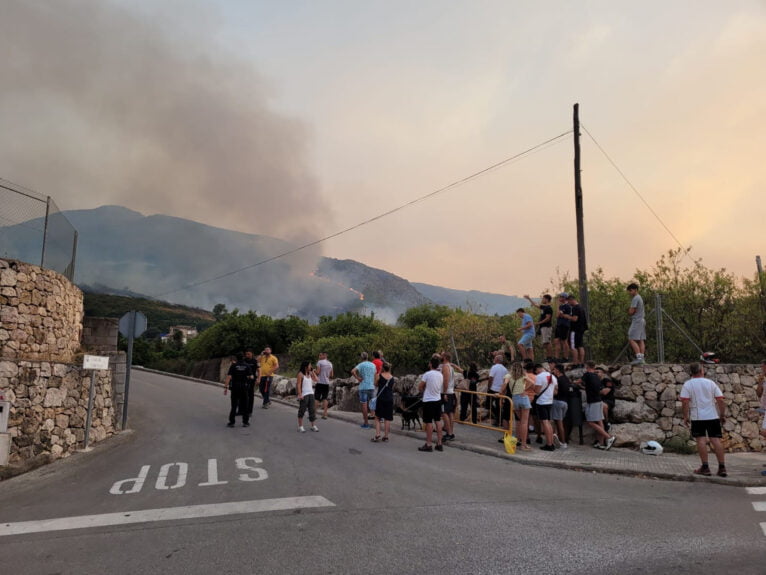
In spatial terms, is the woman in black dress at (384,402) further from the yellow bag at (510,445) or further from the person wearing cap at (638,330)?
the person wearing cap at (638,330)

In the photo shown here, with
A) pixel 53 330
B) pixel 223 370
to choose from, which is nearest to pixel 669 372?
pixel 53 330

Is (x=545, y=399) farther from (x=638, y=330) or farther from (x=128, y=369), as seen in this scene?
(x=128, y=369)

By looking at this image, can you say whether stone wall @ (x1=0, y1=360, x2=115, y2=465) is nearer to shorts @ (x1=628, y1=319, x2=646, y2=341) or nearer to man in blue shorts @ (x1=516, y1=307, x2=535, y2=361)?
man in blue shorts @ (x1=516, y1=307, x2=535, y2=361)

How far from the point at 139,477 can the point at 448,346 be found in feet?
45.4

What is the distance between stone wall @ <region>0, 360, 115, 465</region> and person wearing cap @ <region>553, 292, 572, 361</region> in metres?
11.2

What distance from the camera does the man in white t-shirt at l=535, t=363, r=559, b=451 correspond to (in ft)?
35.6

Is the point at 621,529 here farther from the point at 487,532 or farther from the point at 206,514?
the point at 206,514

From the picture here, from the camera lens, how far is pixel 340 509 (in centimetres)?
597

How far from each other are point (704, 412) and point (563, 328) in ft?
16.7

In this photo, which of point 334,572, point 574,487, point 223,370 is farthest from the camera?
point 223,370

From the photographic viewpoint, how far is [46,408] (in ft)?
32.6

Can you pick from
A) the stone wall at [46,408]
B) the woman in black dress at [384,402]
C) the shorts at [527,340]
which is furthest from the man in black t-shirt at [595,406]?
the stone wall at [46,408]

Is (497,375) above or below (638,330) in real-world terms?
below

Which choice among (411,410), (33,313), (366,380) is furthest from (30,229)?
(411,410)
